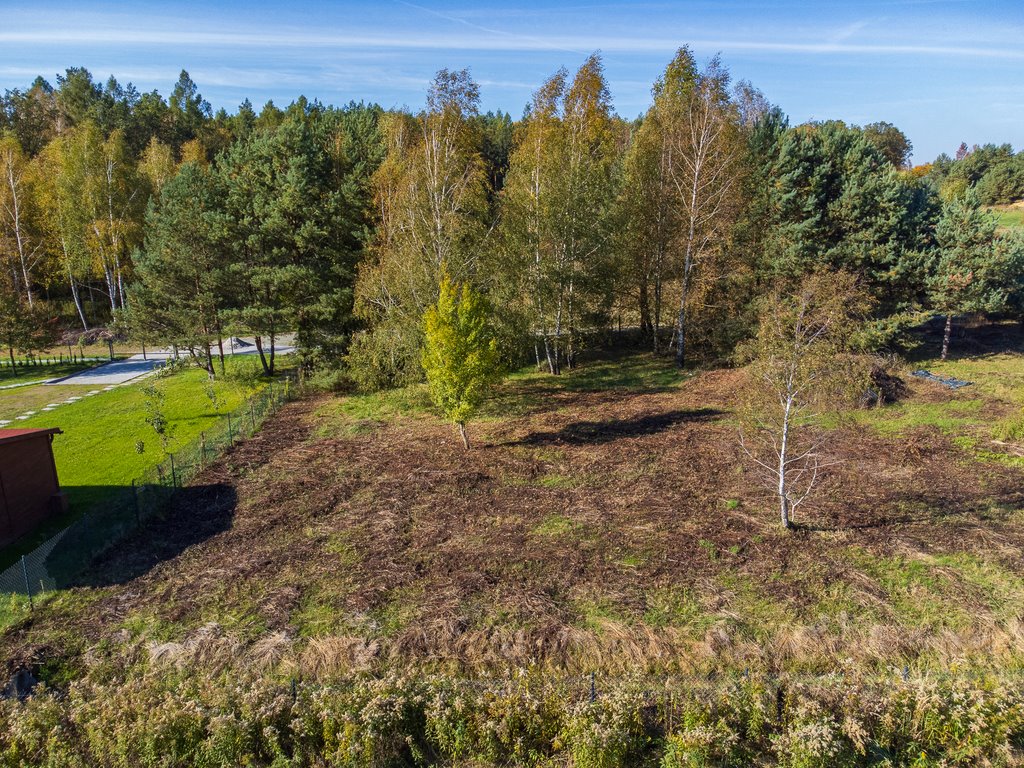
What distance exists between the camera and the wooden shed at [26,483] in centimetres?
1560

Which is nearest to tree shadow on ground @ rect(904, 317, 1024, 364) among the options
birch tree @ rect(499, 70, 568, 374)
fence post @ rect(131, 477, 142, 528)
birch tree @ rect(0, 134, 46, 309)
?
birch tree @ rect(499, 70, 568, 374)

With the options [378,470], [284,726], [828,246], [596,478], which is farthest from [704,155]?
[284,726]


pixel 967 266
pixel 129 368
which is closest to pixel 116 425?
pixel 129 368

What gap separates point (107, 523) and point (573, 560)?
1261 centimetres

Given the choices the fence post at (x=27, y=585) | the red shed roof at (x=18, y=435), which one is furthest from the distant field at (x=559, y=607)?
the red shed roof at (x=18, y=435)

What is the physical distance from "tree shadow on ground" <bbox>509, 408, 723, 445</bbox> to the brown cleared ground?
22 centimetres

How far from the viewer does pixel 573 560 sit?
1399 centimetres

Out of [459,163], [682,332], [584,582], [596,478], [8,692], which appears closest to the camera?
[8,692]

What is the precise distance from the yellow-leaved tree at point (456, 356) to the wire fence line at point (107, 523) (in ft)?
28.6

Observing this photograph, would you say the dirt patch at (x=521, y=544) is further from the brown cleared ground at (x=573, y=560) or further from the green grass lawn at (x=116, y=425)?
the green grass lawn at (x=116, y=425)

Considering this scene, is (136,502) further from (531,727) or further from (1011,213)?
(1011,213)

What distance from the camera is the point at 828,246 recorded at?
30.5m

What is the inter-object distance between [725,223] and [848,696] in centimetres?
2635

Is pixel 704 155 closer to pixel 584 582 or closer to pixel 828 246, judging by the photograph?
pixel 828 246
